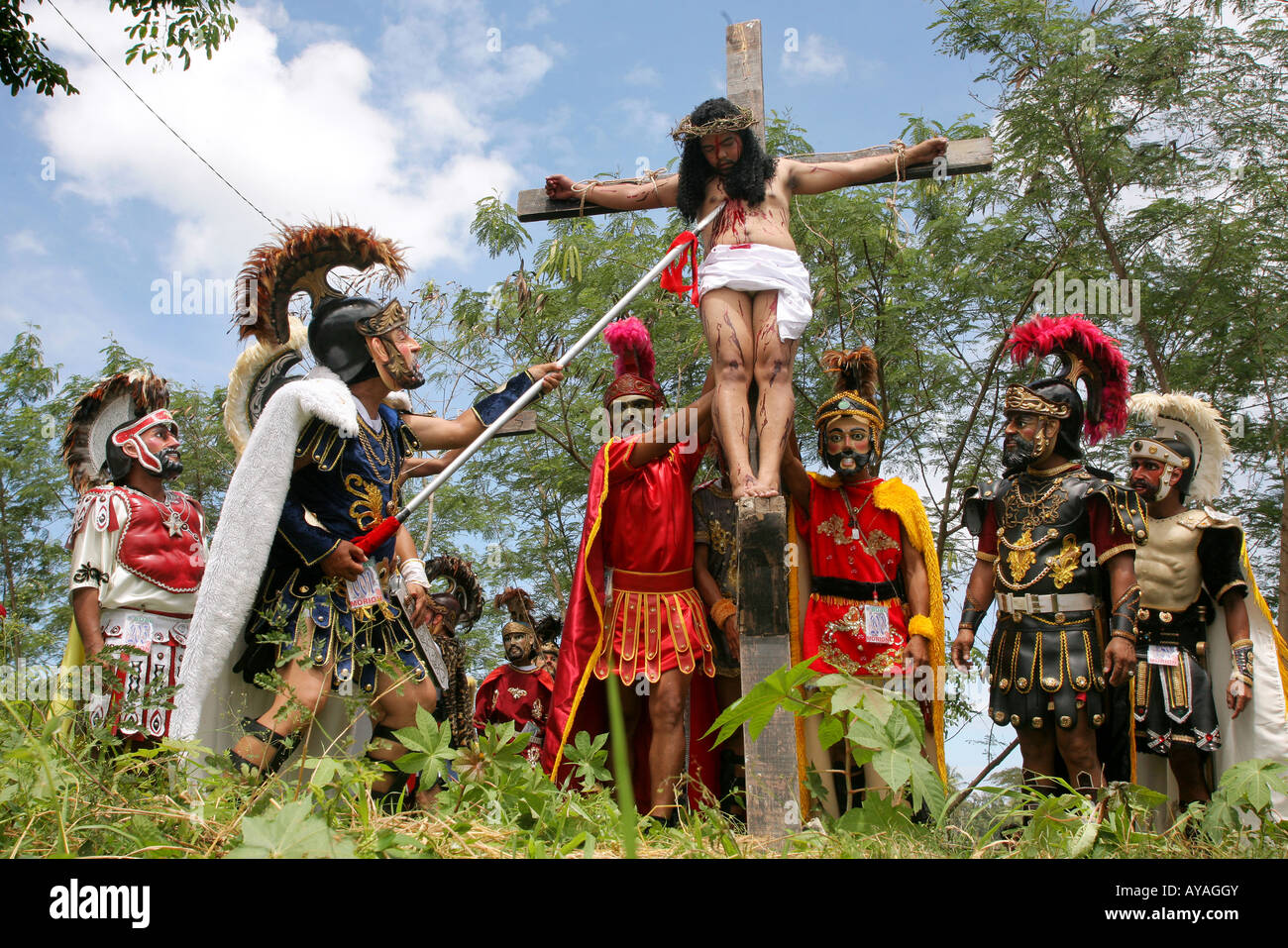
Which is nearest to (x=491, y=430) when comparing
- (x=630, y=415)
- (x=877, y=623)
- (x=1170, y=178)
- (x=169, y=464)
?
(x=630, y=415)

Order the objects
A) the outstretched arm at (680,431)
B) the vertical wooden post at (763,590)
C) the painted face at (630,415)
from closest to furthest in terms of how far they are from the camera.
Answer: the vertical wooden post at (763,590)
the outstretched arm at (680,431)
the painted face at (630,415)

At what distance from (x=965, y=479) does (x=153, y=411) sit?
241 inches

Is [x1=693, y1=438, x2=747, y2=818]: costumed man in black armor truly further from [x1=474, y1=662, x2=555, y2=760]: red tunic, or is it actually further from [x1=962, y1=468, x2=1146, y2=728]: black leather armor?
[x1=474, y1=662, x2=555, y2=760]: red tunic

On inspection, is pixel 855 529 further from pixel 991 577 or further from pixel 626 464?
pixel 626 464

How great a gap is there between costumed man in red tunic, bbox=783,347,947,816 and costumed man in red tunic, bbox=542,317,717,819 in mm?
517

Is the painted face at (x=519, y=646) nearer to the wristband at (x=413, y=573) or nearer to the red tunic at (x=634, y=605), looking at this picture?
the red tunic at (x=634, y=605)

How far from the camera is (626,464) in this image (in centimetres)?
443

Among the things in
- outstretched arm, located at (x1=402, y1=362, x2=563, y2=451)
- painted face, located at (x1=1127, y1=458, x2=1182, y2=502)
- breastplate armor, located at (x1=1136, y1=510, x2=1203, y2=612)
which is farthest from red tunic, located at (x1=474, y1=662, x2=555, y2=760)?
painted face, located at (x1=1127, y1=458, x2=1182, y2=502)

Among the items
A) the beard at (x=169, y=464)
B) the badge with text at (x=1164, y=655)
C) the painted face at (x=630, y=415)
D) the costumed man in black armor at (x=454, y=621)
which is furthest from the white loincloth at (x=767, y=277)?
the beard at (x=169, y=464)

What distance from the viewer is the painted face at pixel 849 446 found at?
4570 millimetres

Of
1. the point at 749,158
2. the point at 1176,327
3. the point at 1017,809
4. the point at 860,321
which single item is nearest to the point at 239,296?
the point at 749,158

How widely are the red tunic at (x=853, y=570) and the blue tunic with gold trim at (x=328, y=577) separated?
1.77 m
